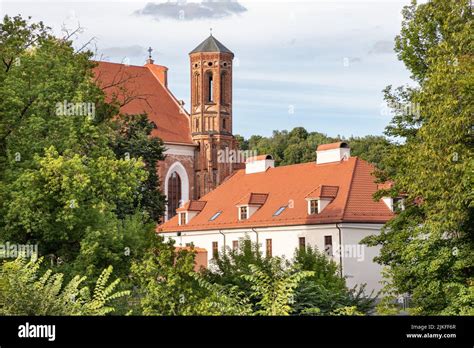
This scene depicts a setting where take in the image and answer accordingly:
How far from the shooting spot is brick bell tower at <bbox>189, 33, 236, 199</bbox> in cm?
8038

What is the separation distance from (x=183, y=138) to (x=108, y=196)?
56.0m

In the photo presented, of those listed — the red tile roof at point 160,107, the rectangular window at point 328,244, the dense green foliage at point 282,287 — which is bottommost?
the dense green foliage at point 282,287

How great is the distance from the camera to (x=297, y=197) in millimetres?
55969

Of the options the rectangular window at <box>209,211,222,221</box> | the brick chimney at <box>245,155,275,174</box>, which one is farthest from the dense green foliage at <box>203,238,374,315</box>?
the brick chimney at <box>245,155,275,174</box>

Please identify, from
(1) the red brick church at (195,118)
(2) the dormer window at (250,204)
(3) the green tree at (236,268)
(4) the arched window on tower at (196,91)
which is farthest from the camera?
(4) the arched window on tower at (196,91)

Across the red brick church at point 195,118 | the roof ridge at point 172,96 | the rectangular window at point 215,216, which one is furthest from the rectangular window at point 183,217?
the roof ridge at point 172,96

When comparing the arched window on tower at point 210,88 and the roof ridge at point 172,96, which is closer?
the arched window on tower at point 210,88

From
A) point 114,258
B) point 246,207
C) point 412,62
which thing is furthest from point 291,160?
point 114,258

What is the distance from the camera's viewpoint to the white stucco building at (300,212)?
163 feet

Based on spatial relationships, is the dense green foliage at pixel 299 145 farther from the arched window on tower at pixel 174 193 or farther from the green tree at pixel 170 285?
the green tree at pixel 170 285

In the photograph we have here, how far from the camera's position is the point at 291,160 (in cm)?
7012

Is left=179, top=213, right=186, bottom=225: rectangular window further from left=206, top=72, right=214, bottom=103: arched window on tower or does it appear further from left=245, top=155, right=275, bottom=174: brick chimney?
left=206, top=72, right=214, bottom=103: arched window on tower

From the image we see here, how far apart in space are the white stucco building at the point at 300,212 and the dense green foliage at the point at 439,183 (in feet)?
56.1
